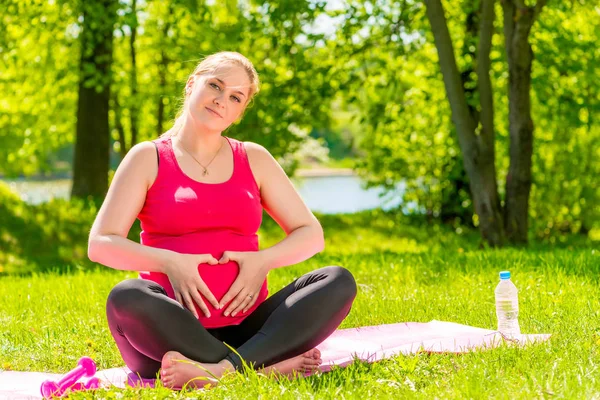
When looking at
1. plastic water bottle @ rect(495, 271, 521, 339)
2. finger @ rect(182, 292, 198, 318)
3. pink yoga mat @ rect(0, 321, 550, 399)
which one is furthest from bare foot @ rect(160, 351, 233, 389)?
plastic water bottle @ rect(495, 271, 521, 339)

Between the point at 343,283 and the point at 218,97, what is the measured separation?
111cm

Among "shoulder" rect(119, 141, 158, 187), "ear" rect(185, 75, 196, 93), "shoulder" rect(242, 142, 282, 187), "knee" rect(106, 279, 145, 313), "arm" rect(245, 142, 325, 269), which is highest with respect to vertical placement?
"ear" rect(185, 75, 196, 93)

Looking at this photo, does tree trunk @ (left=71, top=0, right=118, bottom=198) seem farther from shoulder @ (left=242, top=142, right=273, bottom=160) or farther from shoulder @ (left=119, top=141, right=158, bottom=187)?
shoulder @ (left=119, top=141, right=158, bottom=187)

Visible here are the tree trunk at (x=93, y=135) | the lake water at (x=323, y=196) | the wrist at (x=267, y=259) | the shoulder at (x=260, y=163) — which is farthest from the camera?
the lake water at (x=323, y=196)

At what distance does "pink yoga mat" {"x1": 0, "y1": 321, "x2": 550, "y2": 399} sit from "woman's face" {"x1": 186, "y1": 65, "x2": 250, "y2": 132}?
4.30 feet

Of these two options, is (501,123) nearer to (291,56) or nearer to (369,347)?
(291,56)

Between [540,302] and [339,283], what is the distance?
1824mm

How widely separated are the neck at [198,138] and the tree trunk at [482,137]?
18.7 ft

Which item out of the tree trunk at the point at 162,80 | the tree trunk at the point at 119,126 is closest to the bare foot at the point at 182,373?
the tree trunk at the point at 162,80

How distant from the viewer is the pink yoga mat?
4148 millimetres

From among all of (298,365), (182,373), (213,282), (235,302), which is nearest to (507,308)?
(298,365)

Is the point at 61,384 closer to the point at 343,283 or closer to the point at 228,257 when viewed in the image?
the point at 228,257

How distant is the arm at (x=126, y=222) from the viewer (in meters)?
3.93

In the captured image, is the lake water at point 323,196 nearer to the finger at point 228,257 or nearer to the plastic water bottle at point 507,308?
the plastic water bottle at point 507,308
